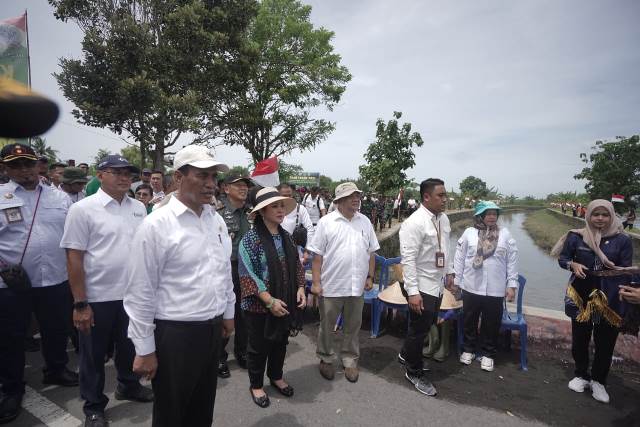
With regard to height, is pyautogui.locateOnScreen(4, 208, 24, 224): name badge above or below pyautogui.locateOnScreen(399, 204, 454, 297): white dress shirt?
above

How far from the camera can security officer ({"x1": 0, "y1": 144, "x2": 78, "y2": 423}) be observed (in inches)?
102

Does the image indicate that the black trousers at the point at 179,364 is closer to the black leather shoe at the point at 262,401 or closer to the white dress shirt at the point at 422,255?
the black leather shoe at the point at 262,401

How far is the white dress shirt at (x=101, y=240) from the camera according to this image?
2287 mm

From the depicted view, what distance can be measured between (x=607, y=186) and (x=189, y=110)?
3488cm

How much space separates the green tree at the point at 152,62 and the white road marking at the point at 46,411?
8669 mm

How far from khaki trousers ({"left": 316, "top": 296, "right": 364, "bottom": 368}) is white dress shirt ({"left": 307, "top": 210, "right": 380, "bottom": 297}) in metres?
0.12

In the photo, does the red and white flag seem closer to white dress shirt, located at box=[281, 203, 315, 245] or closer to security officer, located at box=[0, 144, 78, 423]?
white dress shirt, located at box=[281, 203, 315, 245]

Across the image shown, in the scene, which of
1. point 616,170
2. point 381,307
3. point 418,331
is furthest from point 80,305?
point 616,170

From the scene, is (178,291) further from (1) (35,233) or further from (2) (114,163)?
(1) (35,233)

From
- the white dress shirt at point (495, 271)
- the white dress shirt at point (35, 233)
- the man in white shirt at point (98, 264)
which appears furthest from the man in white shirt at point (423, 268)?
the white dress shirt at point (35, 233)

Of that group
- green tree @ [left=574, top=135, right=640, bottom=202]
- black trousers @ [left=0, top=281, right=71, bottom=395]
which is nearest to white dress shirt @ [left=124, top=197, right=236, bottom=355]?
black trousers @ [left=0, top=281, right=71, bottom=395]

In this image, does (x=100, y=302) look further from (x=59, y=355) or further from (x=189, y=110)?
(x=189, y=110)

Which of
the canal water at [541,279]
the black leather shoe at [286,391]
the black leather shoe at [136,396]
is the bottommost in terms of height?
the canal water at [541,279]

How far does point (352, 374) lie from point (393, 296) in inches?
51.3
